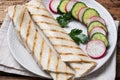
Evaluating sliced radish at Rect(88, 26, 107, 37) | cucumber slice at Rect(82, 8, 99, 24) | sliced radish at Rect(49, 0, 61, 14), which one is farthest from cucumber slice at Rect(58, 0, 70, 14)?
sliced radish at Rect(88, 26, 107, 37)

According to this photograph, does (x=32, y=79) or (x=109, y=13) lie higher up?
(x=109, y=13)

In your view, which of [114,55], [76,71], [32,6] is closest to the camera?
[76,71]

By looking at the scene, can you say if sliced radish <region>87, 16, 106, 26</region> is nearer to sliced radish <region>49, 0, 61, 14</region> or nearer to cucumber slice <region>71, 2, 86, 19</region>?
cucumber slice <region>71, 2, 86, 19</region>

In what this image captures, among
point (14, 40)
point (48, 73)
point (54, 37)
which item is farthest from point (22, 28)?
point (48, 73)

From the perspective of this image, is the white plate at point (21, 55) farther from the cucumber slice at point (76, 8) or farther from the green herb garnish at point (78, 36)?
the cucumber slice at point (76, 8)

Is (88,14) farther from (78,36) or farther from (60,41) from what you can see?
(60,41)

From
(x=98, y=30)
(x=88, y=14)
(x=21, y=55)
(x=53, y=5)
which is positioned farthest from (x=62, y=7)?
(x=21, y=55)

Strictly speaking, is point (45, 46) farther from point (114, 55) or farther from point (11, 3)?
point (11, 3)

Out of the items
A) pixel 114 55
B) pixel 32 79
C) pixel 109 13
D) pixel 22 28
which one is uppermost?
pixel 109 13
